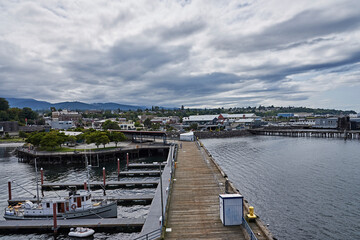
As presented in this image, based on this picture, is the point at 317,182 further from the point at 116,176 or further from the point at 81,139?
the point at 81,139

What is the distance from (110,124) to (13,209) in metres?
114

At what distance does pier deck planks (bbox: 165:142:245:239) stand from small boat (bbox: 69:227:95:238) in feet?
26.6

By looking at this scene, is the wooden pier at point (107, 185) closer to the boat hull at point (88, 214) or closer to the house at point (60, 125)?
the boat hull at point (88, 214)

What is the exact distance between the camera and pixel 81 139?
92.1m

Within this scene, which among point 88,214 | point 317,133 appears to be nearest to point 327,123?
point 317,133

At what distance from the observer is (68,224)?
2550cm

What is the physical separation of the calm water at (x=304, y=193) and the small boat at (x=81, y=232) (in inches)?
669

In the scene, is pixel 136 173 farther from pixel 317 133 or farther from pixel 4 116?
pixel 4 116

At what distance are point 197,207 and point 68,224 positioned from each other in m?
13.0

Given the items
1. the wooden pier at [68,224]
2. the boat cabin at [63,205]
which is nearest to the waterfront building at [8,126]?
the boat cabin at [63,205]

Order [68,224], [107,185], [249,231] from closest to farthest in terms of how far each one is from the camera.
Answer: [249,231] → [68,224] → [107,185]

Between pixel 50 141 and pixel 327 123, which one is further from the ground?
pixel 327 123

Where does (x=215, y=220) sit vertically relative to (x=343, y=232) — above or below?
above

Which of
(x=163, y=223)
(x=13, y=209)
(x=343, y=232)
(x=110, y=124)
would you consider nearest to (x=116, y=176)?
(x=13, y=209)
